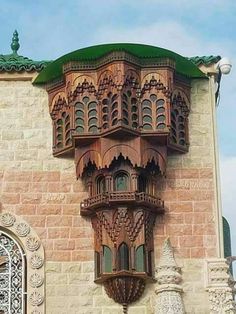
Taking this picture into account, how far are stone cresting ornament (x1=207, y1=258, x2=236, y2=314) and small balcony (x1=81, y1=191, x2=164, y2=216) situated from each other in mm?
1134

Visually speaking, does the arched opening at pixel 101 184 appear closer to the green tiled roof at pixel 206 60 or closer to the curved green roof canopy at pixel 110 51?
the curved green roof canopy at pixel 110 51

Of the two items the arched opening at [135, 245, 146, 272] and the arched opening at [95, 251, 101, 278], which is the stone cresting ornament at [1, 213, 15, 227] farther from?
the arched opening at [135, 245, 146, 272]

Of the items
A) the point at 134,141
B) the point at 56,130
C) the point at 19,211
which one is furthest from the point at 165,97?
the point at 19,211

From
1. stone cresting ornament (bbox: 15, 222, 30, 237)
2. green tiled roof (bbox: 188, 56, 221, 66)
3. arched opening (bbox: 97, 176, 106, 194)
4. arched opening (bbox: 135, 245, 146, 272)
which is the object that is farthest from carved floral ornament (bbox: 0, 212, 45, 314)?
green tiled roof (bbox: 188, 56, 221, 66)

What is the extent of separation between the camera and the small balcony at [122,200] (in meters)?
13.5

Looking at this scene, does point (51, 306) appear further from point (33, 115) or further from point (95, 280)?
point (33, 115)

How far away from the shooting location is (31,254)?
540 inches

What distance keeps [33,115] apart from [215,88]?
107 inches

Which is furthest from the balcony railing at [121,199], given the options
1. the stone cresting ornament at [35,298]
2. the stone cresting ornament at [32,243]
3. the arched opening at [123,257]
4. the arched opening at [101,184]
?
the stone cresting ornament at [35,298]

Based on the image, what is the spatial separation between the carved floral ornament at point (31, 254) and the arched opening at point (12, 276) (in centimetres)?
6

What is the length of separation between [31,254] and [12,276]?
0.40 m

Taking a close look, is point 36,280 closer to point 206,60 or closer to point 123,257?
point 123,257

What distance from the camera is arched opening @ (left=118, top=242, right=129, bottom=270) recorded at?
1338 centimetres

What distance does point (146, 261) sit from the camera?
44.3 feet
